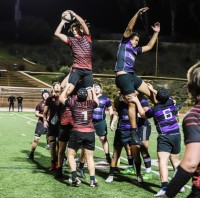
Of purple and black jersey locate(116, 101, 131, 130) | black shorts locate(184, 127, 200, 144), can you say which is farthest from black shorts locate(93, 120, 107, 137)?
black shorts locate(184, 127, 200, 144)

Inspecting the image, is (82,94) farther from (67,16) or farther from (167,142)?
(167,142)

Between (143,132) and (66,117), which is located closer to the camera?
(66,117)

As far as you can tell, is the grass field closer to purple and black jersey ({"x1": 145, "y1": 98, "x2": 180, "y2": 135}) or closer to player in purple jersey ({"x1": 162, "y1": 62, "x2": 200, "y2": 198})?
purple and black jersey ({"x1": 145, "y1": 98, "x2": 180, "y2": 135})

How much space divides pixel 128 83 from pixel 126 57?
1.90ft

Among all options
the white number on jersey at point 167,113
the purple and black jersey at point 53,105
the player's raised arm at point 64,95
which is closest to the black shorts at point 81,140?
the player's raised arm at point 64,95

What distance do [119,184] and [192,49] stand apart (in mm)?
65067

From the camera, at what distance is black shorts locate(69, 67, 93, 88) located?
Answer: 8859 millimetres

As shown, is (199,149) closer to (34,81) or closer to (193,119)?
(193,119)

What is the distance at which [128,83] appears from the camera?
8375 millimetres

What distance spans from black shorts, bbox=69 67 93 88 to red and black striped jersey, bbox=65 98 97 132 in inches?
18.0

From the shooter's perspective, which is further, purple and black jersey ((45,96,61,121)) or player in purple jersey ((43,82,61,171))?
purple and black jersey ((45,96,61,121))

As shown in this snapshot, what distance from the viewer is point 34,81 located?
175 feet

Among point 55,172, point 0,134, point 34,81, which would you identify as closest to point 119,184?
point 55,172

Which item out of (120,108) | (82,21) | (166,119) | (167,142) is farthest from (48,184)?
(82,21)
